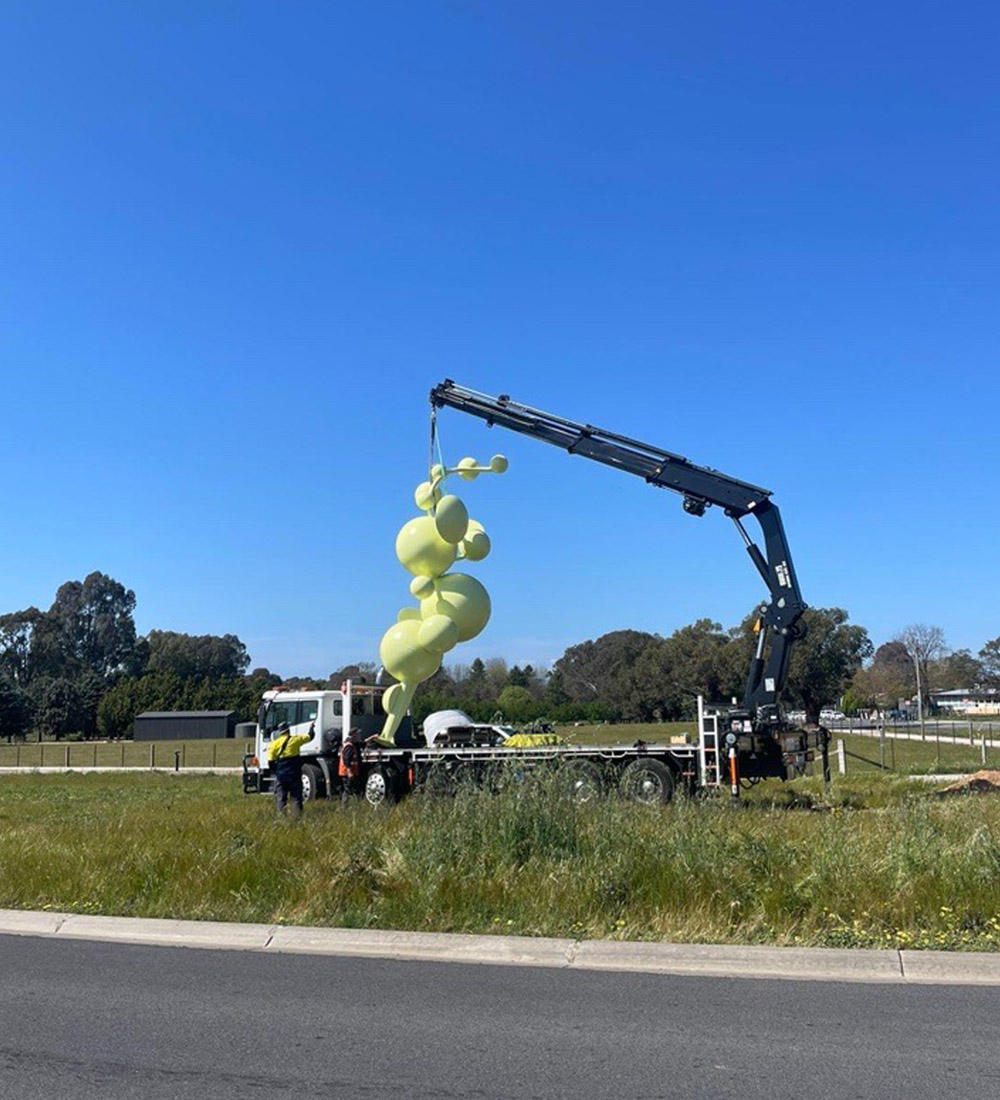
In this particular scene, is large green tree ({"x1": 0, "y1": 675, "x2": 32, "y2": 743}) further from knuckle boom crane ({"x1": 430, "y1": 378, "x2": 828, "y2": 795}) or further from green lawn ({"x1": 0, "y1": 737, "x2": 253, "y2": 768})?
knuckle boom crane ({"x1": 430, "y1": 378, "x2": 828, "y2": 795})

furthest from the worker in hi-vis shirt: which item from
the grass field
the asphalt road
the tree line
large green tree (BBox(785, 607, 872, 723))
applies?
large green tree (BBox(785, 607, 872, 723))

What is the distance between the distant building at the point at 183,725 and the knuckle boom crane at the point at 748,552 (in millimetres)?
68833

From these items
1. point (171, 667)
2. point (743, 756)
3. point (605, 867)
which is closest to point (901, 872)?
point (605, 867)

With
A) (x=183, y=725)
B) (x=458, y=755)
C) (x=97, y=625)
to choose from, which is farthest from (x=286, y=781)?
(x=97, y=625)

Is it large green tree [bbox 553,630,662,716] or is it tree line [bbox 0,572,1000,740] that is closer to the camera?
tree line [bbox 0,572,1000,740]

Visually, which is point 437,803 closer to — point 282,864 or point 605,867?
point 282,864

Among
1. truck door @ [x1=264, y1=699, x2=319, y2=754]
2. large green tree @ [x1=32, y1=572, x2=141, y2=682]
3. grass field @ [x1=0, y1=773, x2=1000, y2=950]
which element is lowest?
grass field @ [x1=0, y1=773, x2=1000, y2=950]

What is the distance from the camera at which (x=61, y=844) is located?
10.8 meters

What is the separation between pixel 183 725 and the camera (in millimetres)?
86438

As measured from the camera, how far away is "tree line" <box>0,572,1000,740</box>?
73688 mm

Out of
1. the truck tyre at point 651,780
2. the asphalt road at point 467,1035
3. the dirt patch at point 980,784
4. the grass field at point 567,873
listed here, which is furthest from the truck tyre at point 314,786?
the asphalt road at point 467,1035

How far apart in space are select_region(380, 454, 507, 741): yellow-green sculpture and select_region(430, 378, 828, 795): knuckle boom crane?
6.21 feet

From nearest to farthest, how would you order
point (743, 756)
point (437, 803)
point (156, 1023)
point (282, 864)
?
point (156, 1023)
point (282, 864)
point (437, 803)
point (743, 756)

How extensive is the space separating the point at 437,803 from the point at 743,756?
8225mm
